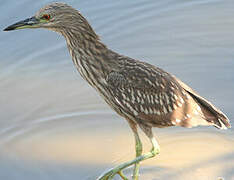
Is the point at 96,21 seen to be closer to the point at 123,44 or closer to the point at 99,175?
the point at 123,44

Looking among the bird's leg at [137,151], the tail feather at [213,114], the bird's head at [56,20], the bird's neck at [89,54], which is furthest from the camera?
the bird's leg at [137,151]

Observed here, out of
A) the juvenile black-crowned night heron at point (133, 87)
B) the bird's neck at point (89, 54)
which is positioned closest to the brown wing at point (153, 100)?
the juvenile black-crowned night heron at point (133, 87)

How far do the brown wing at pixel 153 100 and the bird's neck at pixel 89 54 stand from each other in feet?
0.37

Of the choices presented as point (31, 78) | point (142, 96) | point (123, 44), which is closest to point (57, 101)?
point (31, 78)

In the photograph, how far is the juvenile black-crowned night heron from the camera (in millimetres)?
6035

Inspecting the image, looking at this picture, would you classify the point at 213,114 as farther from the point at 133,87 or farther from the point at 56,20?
the point at 56,20

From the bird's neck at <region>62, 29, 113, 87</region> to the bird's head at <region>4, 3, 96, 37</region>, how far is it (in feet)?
0.19

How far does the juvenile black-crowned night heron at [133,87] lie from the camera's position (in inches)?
238

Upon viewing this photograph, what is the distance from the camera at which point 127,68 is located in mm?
6098

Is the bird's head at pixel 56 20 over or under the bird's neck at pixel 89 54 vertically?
over

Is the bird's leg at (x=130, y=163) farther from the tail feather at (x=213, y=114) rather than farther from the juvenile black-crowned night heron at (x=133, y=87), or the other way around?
the tail feather at (x=213, y=114)

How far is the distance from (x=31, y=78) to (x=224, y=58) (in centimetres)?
234

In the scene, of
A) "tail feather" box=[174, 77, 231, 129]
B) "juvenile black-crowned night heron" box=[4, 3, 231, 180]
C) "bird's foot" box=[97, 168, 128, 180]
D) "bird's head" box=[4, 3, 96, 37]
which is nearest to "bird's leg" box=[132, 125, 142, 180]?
"bird's foot" box=[97, 168, 128, 180]

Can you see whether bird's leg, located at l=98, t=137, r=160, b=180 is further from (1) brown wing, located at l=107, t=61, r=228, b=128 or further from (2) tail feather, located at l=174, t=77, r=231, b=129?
(2) tail feather, located at l=174, t=77, r=231, b=129
